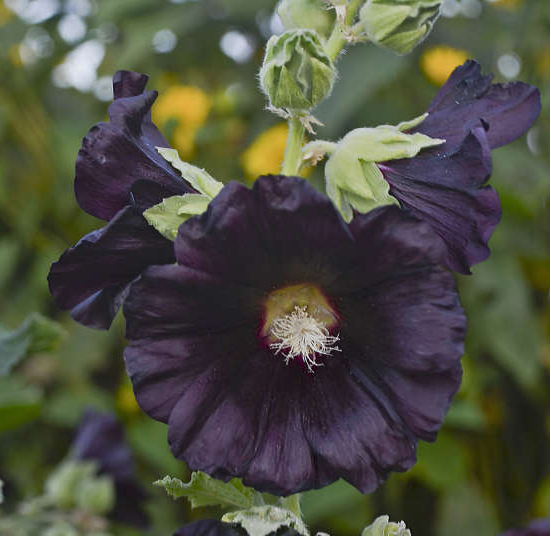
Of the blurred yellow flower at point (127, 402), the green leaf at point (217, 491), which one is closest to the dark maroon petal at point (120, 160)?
the green leaf at point (217, 491)

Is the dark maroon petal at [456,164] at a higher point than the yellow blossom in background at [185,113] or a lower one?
higher

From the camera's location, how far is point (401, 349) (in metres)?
0.50

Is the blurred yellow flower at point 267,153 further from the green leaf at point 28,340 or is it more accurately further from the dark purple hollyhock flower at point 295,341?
the dark purple hollyhock flower at point 295,341

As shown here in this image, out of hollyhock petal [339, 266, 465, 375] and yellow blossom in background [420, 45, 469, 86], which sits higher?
hollyhock petal [339, 266, 465, 375]

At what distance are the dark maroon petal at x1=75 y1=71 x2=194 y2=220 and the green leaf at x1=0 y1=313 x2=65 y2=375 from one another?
10.8 inches

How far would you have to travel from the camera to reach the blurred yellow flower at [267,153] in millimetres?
1563

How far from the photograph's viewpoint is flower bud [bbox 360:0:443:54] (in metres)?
0.56

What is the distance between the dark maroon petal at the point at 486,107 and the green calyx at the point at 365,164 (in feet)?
0.14

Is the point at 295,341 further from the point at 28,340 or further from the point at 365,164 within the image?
the point at 28,340

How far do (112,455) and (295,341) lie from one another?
2.76ft

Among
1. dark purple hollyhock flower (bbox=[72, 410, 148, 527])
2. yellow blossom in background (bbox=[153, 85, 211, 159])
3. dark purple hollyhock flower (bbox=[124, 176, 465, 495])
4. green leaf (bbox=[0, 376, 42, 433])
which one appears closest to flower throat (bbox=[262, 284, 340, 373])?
dark purple hollyhock flower (bbox=[124, 176, 465, 495])

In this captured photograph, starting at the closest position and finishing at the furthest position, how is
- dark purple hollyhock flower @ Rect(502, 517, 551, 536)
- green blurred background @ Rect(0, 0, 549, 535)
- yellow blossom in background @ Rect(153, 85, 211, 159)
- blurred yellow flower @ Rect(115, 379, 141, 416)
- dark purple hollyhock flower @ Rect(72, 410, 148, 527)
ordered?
dark purple hollyhock flower @ Rect(502, 517, 551, 536), dark purple hollyhock flower @ Rect(72, 410, 148, 527), green blurred background @ Rect(0, 0, 549, 535), blurred yellow flower @ Rect(115, 379, 141, 416), yellow blossom in background @ Rect(153, 85, 211, 159)

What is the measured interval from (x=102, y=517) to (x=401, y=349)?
867 mm

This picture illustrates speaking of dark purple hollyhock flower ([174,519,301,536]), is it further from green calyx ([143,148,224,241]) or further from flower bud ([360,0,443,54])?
flower bud ([360,0,443,54])
